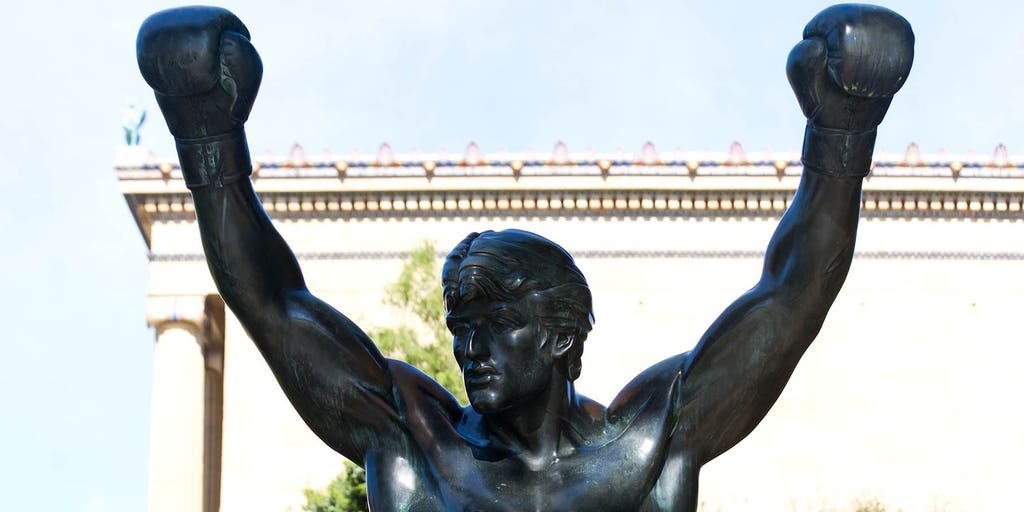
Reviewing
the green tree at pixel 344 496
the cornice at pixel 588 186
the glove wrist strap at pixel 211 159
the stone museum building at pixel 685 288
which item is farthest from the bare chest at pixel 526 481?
the cornice at pixel 588 186

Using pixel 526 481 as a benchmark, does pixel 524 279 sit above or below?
above

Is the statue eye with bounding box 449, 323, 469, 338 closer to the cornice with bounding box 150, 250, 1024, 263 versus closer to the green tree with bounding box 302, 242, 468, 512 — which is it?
the green tree with bounding box 302, 242, 468, 512

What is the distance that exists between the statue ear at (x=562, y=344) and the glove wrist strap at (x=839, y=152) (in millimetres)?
502

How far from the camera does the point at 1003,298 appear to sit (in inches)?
1507

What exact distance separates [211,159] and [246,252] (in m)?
0.16

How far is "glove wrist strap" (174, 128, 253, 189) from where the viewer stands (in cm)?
356

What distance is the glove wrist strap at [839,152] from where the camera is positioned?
3.60 meters

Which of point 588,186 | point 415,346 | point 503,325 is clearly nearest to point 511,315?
point 503,325

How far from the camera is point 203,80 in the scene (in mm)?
3518

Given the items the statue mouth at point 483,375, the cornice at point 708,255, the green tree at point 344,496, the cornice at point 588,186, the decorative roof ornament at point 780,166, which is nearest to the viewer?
the statue mouth at point 483,375

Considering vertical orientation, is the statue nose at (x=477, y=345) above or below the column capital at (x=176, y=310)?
above

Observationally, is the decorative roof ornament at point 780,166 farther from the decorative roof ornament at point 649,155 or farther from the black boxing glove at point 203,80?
the black boxing glove at point 203,80

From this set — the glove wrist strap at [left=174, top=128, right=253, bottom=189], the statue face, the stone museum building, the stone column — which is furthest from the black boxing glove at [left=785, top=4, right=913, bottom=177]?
the stone column

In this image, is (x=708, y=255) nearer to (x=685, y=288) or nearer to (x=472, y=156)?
(x=685, y=288)
